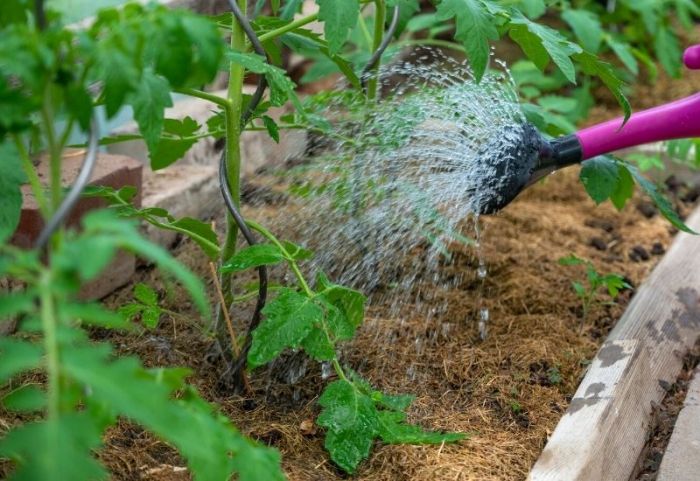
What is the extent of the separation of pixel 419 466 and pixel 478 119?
929 millimetres

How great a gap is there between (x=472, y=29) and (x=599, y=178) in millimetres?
745

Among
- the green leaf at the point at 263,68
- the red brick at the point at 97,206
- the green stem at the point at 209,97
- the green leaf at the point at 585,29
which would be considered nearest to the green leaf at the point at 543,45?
the green leaf at the point at 263,68

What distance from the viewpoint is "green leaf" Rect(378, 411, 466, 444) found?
1.94 meters

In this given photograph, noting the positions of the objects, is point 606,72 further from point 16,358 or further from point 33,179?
point 16,358

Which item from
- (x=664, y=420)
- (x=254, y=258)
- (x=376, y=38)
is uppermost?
(x=376, y=38)

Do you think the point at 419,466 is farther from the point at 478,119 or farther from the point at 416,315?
the point at 478,119

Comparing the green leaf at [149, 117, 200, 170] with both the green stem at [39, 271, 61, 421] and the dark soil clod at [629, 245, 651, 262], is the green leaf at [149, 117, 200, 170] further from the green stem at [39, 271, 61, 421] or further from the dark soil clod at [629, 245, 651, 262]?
the dark soil clod at [629, 245, 651, 262]

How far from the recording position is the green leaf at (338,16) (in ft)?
6.10

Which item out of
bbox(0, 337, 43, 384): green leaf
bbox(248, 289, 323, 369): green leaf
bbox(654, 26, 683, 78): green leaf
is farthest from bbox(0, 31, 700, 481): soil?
bbox(654, 26, 683, 78): green leaf

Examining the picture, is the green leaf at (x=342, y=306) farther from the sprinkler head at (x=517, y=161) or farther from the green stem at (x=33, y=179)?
the green stem at (x=33, y=179)

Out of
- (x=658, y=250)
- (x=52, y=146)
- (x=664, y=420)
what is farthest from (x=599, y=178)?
(x=52, y=146)

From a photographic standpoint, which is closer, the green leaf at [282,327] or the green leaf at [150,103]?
the green leaf at [150,103]

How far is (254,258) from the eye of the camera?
1903 mm

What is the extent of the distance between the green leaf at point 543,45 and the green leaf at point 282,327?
68cm
